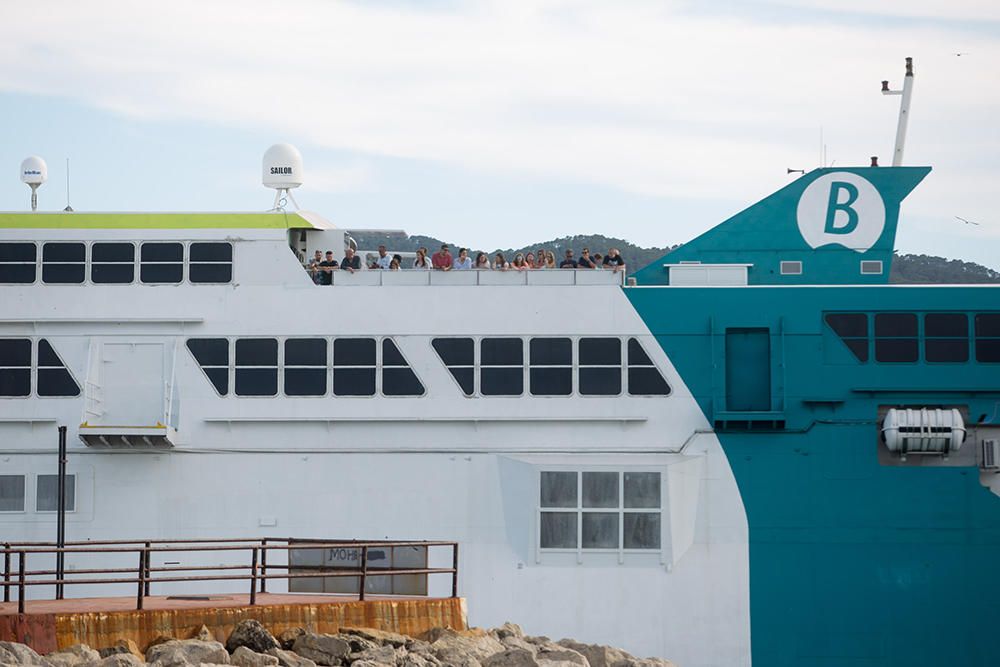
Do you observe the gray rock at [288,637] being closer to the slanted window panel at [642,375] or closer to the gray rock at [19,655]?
the gray rock at [19,655]

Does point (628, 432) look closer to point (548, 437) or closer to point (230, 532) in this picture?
point (548, 437)

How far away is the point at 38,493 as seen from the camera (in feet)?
90.1

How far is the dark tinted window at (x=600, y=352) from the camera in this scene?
1080 inches

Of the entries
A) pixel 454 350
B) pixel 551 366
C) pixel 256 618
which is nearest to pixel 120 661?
pixel 256 618

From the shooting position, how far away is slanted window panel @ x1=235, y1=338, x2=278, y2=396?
27656mm

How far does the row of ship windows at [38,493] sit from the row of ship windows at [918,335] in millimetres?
13415

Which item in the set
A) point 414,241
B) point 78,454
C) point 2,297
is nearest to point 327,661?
point 78,454

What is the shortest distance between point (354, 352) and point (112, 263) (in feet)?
15.2

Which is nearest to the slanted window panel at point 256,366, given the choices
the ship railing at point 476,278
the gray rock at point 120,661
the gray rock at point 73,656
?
the ship railing at point 476,278

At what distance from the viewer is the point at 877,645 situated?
2634cm

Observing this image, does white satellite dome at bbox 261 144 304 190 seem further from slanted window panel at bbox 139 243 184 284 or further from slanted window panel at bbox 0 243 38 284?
slanted window panel at bbox 0 243 38 284

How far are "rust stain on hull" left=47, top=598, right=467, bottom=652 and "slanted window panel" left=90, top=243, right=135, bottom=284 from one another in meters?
9.67

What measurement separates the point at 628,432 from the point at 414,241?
103 m

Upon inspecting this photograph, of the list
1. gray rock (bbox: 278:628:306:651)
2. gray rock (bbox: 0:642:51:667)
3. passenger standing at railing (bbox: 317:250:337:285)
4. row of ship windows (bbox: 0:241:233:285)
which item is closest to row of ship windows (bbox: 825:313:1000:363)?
passenger standing at railing (bbox: 317:250:337:285)
